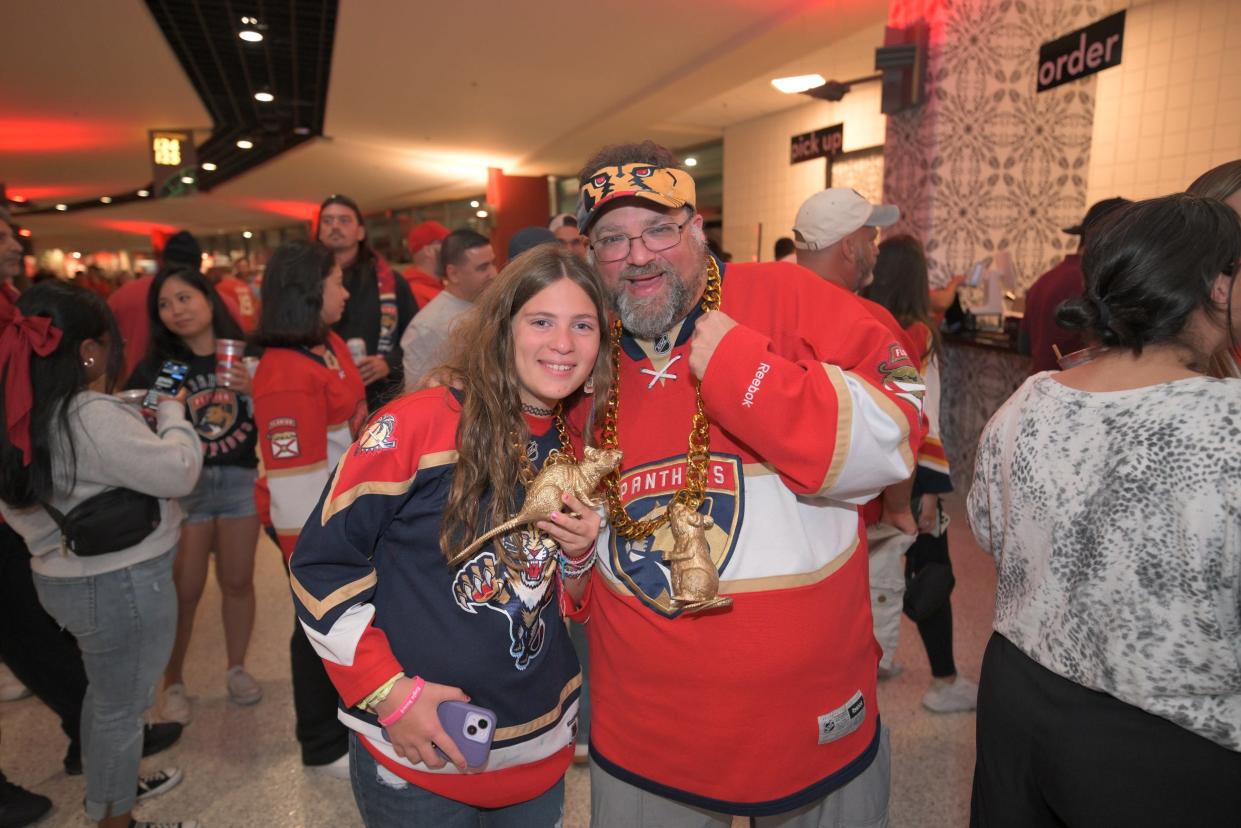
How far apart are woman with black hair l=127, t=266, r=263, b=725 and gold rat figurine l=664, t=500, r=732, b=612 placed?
2090 mm

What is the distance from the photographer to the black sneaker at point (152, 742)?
105 inches

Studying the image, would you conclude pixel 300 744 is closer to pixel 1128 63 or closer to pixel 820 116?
pixel 1128 63

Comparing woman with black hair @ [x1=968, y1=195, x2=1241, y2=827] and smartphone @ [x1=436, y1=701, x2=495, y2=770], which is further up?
woman with black hair @ [x1=968, y1=195, x2=1241, y2=827]

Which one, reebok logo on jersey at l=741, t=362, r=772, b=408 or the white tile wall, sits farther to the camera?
the white tile wall

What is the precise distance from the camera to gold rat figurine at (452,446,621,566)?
1.23 meters

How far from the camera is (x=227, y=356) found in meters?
2.65

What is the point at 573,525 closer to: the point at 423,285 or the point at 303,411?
the point at 303,411

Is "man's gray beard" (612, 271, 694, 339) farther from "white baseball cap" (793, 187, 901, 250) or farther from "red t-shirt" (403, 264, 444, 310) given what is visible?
"red t-shirt" (403, 264, 444, 310)

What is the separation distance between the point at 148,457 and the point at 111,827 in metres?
1.12

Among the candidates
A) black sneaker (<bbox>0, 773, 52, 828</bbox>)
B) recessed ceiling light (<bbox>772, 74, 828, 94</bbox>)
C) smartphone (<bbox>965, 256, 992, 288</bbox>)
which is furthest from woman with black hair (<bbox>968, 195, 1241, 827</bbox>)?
recessed ceiling light (<bbox>772, 74, 828, 94</bbox>)

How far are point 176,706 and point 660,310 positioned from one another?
2.86 m

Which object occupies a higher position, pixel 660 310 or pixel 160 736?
pixel 660 310

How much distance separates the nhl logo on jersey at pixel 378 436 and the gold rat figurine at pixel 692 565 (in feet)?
1.61

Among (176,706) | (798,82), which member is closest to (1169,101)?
(798,82)
